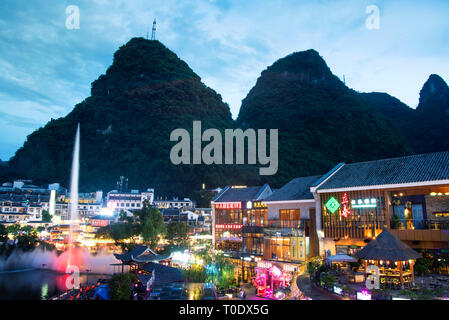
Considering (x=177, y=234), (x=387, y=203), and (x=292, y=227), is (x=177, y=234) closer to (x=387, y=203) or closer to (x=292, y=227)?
(x=292, y=227)

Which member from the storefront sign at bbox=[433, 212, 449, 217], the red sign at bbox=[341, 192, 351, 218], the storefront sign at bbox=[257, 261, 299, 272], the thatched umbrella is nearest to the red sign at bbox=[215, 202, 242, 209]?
the storefront sign at bbox=[257, 261, 299, 272]

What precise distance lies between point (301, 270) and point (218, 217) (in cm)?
1797

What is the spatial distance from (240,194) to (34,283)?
25874 mm

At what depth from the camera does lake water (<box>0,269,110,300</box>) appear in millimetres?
30123

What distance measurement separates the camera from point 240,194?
38969 millimetres

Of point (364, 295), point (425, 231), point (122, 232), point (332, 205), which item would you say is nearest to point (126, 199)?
point (122, 232)

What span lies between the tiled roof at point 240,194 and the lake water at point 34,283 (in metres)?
16.8

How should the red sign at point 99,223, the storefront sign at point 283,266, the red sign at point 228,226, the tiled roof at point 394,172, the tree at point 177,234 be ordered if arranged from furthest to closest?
1. the red sign at point 99,223
2. the tree at point 177,234
3. the red sign at point 228,226
4. the storefront sign at point 283,266
5. the tiled roof at point 394,172

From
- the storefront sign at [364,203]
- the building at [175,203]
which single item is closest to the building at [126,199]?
the building at [175,203]

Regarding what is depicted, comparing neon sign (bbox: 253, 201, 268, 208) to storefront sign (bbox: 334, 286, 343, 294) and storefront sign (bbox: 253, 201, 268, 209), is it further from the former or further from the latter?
storefront sign (bbox: 334, 286, 343, 294)

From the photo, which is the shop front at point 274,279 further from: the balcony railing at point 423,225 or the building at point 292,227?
the balcony railing at point 423,225

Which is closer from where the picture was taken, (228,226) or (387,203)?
(387,203)

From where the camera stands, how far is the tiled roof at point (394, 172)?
19023 mm
